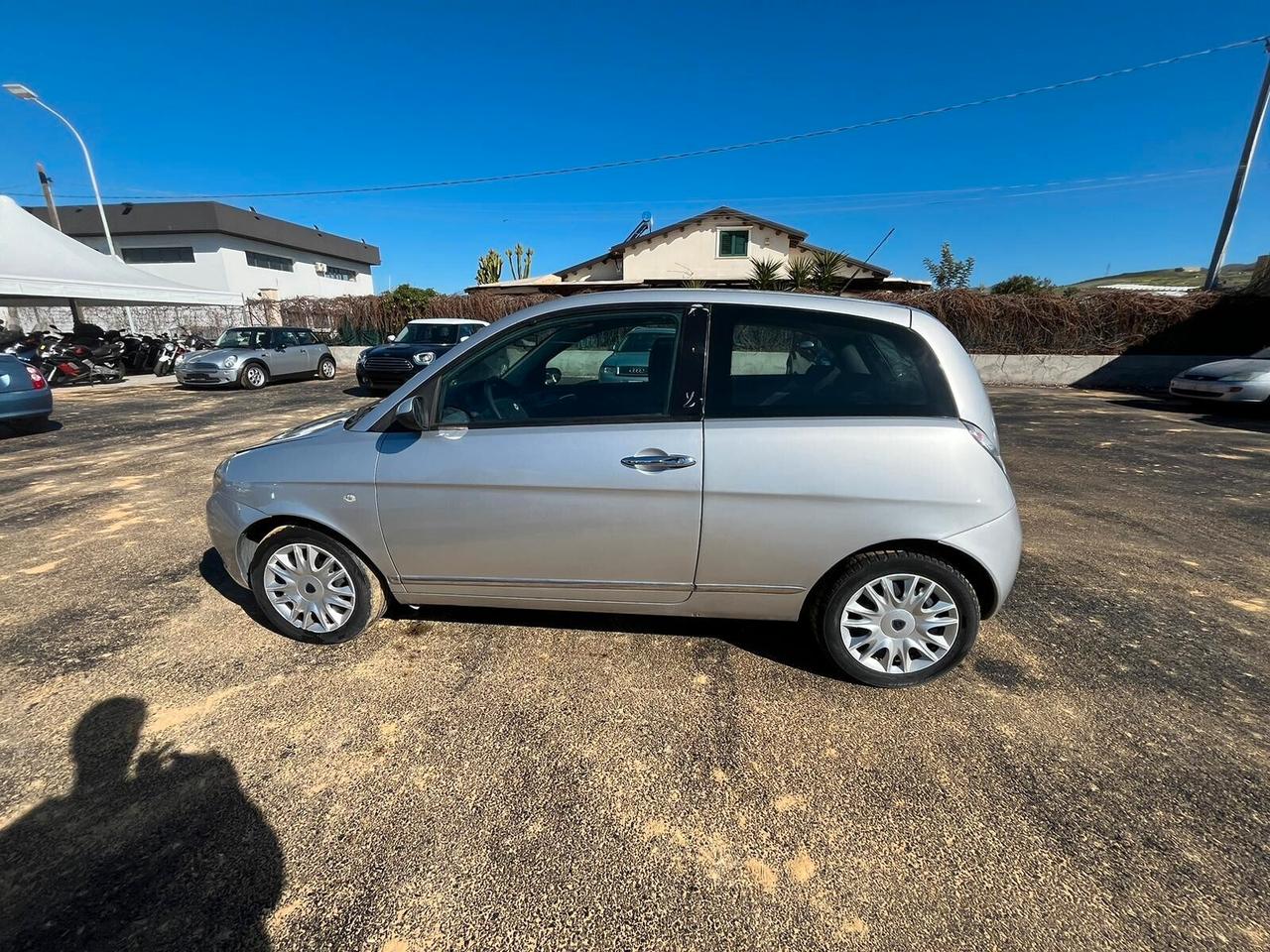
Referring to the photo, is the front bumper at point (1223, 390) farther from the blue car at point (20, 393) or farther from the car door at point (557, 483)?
the blue car at point (20, 393)

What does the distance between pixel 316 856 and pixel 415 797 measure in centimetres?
33

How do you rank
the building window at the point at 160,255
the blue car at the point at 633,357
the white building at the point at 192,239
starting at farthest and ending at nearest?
the building window at the point at 160,255 < the white building at the point at 192,239 < the blue car at the point at 633,357

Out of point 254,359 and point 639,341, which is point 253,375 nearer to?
point 254,359

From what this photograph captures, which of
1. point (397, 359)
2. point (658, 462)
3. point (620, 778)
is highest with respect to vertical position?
point (658, 462)

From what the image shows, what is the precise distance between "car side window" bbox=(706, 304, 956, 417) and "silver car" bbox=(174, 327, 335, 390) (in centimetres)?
1482

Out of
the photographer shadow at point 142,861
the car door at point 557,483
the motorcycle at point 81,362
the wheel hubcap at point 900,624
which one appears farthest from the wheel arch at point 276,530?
the motorcycle at point 81,362

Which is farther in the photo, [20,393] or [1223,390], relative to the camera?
[1223,390]

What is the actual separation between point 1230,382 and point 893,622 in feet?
38.0

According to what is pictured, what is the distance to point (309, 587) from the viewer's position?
289cm

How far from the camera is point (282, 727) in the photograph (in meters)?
2.34

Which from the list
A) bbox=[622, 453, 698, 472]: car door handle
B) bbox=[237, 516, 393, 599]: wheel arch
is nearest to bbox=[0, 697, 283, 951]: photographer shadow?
bbox=[237, 516, 393, 599]: wheel arch

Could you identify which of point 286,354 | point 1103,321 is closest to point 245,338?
point 286,354

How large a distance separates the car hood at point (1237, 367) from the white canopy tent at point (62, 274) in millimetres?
23343

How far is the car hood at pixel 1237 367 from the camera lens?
30.5 feet
